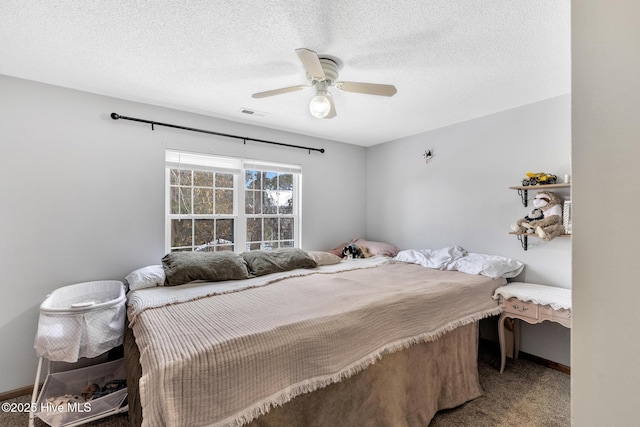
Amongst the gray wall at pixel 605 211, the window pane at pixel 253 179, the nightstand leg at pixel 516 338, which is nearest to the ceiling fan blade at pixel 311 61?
the gray wall at pixel 605 211

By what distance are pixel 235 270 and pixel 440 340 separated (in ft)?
5.97

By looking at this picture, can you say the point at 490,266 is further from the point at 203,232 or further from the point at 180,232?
the point at 180,232

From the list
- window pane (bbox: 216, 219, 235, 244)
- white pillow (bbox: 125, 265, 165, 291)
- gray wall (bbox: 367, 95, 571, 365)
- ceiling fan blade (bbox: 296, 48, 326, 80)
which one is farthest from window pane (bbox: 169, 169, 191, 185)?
gray wall (bbox: 367, 95, 571, 365)

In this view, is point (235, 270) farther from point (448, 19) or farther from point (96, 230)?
point (448, 19)

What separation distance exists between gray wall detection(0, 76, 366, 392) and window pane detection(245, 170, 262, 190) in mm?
529

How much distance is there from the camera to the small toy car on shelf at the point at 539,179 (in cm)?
254

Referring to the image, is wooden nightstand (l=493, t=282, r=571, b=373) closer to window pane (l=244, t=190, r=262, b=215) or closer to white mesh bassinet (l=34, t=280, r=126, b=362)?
window pane (l=244, t=190, r=262, b=215)

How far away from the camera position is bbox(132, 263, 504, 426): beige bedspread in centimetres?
114

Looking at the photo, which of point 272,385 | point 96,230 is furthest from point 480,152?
point 96,230

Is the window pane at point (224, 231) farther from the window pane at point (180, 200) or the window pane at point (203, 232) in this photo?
the window pane at point (180, 200)

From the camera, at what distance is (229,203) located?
10.9 ft

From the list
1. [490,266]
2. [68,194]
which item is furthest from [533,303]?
[68,194]

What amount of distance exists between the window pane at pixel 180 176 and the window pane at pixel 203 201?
128mm

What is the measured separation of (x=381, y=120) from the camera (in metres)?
3.26
